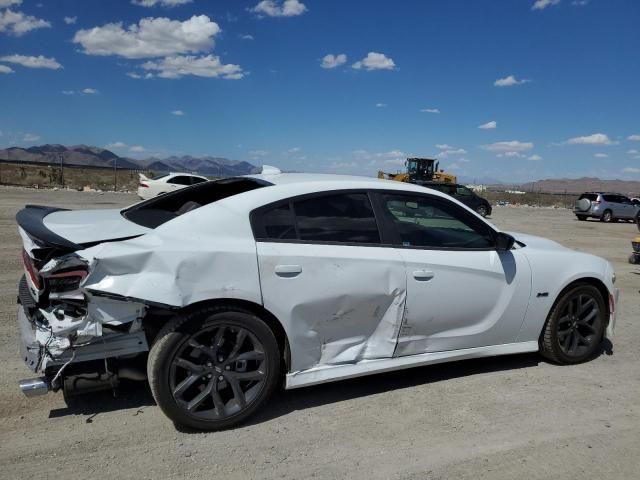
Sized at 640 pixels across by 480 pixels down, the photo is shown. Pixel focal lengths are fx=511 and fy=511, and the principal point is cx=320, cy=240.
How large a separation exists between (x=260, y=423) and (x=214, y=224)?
1366mm

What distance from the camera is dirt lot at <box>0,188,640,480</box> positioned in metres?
2.93

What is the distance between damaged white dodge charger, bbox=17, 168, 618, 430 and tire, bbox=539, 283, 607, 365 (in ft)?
0.46

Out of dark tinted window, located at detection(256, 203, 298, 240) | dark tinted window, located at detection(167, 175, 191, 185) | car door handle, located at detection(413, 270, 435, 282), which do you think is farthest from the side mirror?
dark tinted window, located at detection(167, 175, 191, 185)

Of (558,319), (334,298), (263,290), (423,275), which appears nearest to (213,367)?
(263,290)

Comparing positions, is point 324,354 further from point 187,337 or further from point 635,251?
point 635,251

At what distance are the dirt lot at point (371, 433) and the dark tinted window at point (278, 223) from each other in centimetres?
125

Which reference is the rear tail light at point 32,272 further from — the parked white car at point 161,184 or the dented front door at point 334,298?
the parked white car at point 161,184

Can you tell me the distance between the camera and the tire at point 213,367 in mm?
3092

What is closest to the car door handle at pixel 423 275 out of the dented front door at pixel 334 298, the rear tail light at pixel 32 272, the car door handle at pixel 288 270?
the dented front door at pixel 334 298

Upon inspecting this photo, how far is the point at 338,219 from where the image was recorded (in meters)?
3.66

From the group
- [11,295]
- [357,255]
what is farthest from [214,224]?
[11,295]

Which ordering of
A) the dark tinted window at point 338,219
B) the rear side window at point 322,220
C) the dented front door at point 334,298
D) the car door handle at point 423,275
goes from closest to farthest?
the dented front door at point 334,298 < the rear side window at point 322,220 < the dark tinted window at point 338,219 < the car door handle at point 423,275

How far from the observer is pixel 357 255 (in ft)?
11.6

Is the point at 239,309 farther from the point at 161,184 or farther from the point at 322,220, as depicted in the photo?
the point at 161,184
